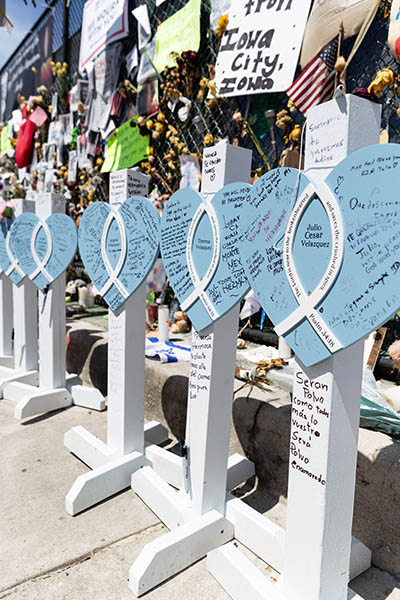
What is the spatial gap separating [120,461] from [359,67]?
7.97ft

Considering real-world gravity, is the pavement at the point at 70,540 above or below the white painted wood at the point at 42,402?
below

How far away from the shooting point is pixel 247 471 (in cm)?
176

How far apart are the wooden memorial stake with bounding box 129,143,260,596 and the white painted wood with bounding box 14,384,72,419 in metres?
1.20

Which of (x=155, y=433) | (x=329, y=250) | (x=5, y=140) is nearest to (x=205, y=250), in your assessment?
(x=329, y=250)

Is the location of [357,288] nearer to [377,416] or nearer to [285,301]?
[285,301]

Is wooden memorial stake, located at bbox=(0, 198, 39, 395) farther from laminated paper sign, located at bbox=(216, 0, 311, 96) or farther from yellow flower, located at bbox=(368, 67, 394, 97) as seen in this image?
yellow flower, located at bbox=(368, 67, 394, 97)

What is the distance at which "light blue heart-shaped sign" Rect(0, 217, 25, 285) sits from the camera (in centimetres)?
270

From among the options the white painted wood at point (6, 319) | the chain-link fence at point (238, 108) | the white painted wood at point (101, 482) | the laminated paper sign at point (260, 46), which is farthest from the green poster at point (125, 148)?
the white painted wood at point (101, 482)

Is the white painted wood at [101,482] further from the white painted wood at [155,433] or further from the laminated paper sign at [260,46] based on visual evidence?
the laminated paper sign at [260,46]

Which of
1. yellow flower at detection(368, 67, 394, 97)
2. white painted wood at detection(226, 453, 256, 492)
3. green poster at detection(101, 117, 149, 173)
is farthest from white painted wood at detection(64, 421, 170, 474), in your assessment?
green poster at detection(101, 117, 149, 173)

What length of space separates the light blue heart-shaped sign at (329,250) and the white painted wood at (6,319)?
7.77ft

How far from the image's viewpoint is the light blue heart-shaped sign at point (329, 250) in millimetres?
899

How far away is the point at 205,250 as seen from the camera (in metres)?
1.45

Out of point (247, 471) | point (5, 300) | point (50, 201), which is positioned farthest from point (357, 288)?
point (5, 300)
